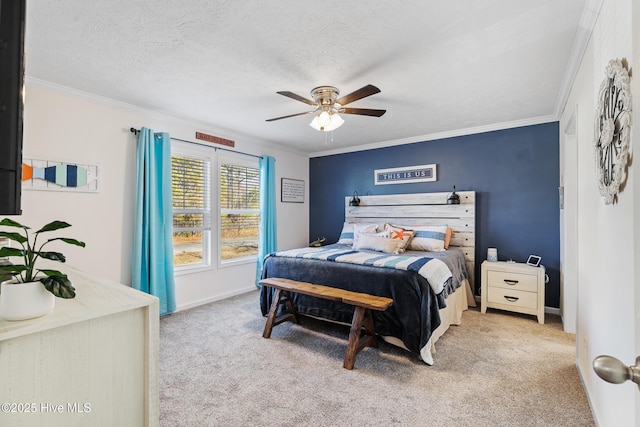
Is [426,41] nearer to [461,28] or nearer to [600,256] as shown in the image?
[461,28]

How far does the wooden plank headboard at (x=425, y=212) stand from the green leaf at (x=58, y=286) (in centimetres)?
399

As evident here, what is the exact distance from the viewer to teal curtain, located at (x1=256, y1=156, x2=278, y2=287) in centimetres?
447

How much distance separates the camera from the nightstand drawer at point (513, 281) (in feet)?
10.4

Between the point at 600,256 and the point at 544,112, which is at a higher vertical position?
the point at 544,112

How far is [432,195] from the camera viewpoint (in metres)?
4.15

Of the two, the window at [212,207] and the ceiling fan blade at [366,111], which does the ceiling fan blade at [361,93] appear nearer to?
the ceiling fan blade at [366,111]

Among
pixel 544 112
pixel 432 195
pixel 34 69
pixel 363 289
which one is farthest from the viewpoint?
pixel 432 195

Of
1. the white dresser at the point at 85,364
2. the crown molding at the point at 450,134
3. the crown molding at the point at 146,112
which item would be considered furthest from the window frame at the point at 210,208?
the white dresser at the point at 85,364

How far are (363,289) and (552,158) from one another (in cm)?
276

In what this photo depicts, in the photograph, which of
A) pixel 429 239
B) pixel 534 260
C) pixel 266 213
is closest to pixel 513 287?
pixel 534 260

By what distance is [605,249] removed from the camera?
1.47 m

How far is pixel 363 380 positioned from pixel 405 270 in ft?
2.89

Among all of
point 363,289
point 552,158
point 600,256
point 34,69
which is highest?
point 34,69

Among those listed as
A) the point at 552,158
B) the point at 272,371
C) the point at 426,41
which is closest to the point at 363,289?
the point at 272,371
